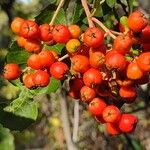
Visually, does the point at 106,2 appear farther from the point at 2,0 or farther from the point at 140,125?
the point at 140,125

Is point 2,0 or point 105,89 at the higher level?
point 105,89

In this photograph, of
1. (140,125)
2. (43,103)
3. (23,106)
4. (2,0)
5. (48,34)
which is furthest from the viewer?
(140,125)

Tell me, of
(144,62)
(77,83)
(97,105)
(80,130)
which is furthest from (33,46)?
(80,130)

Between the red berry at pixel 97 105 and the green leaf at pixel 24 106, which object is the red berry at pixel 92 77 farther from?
the green leaf at pixel 24 106

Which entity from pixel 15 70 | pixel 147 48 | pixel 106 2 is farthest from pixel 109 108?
pixel 106 2

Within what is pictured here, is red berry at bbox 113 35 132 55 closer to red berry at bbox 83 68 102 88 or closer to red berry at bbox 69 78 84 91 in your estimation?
red berry at bbox 83 68 102 88

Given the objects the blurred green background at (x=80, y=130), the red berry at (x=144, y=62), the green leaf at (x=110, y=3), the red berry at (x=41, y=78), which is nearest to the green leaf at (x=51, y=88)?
the red berry at (x=41, y=78)

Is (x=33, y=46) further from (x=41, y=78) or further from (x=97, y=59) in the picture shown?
(x=97, y=59)
